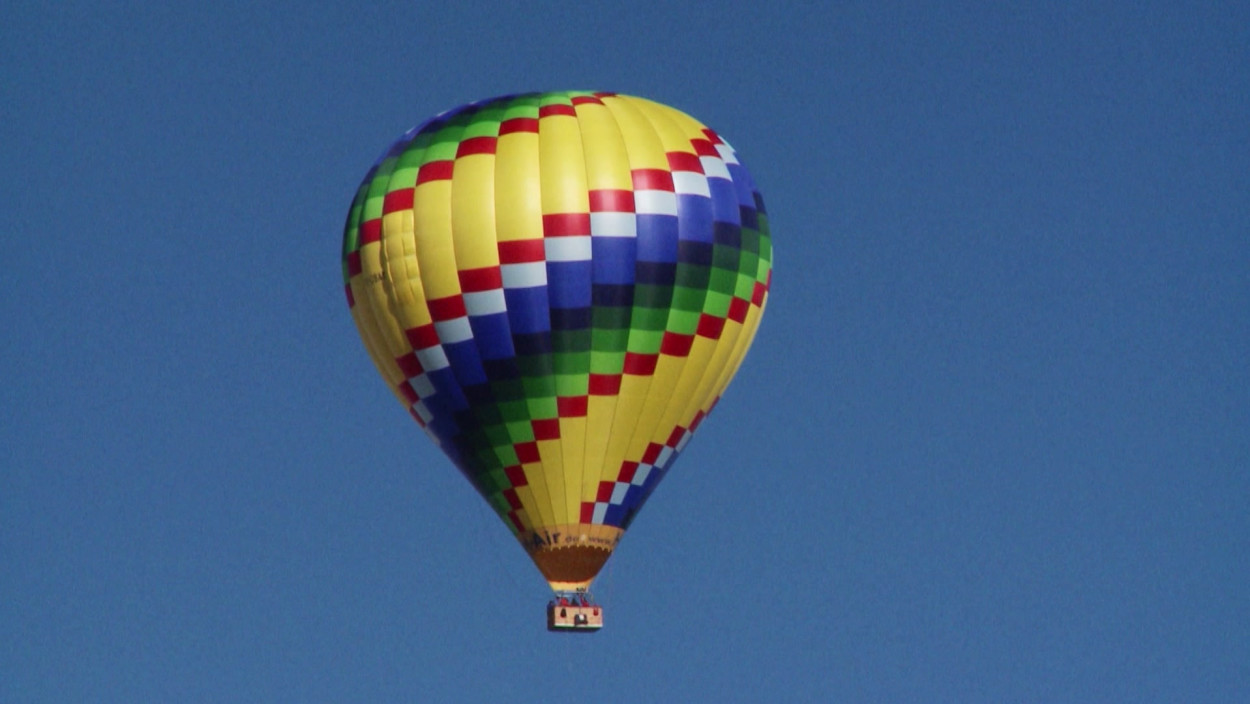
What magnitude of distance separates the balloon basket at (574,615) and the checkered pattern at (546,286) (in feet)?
3.70

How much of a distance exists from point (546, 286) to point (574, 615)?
4.56 m

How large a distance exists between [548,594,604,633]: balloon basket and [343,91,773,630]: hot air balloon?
1.2 inches

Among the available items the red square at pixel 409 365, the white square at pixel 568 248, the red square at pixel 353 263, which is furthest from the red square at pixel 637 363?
the red square at pixel 353 263

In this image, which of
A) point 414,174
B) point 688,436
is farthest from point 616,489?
point 414,174

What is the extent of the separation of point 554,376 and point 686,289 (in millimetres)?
2185

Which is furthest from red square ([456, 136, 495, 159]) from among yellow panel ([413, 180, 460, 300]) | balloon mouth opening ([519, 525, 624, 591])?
balloon mouth opening ([519, 525, 624, 591])

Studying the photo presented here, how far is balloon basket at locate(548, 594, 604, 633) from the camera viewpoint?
55.4 m

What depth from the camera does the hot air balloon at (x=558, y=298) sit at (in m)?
55.1

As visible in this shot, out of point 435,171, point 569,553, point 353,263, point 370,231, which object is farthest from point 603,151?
point 569,553

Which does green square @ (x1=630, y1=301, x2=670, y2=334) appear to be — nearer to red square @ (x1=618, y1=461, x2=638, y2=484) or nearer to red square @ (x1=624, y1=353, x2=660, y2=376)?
red square @ (x1=624, y1=353, x2=660, y2=376)

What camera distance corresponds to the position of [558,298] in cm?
5500

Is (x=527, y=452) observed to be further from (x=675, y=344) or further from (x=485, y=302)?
(x=675, y=344)

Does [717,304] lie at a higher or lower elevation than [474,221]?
lower

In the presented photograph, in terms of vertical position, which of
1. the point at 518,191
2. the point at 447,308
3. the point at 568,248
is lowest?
the point at 447,308
